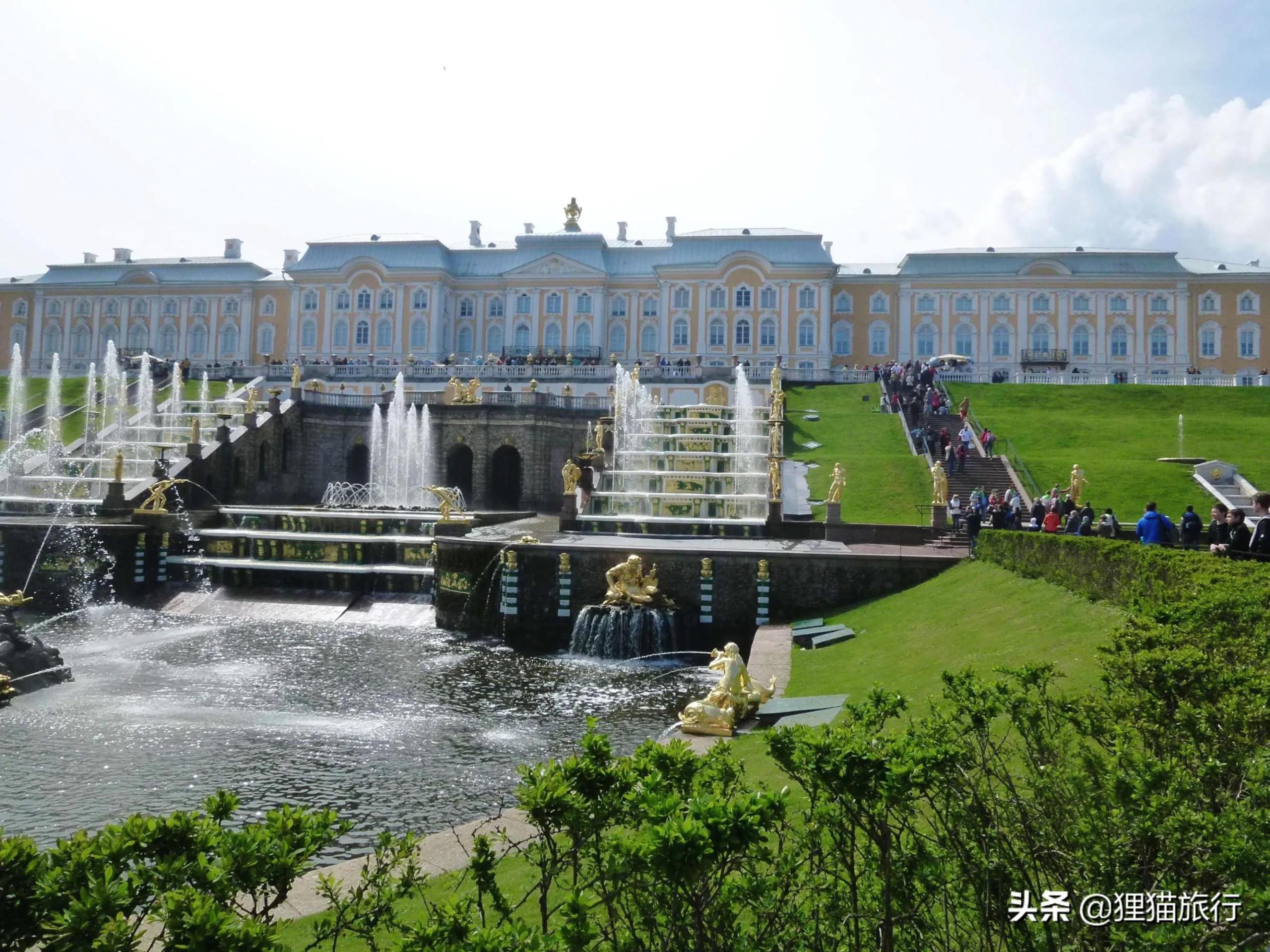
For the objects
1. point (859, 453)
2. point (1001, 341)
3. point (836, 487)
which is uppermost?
point (1001, 341)

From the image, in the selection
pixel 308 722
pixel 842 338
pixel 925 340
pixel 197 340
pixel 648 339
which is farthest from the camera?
pixel 197 340

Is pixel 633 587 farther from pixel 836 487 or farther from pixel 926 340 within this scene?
pixel 926 340

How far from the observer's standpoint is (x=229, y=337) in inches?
2869

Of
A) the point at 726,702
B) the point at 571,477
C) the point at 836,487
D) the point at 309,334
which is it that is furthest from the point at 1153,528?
the point at 309,334

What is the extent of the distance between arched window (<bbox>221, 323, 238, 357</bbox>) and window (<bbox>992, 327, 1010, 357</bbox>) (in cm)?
5701

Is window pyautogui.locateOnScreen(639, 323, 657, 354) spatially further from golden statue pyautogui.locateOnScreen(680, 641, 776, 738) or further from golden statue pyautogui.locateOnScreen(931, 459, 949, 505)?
golden statue pyautogui.locateOnScreen(680, 641, 776, 738)

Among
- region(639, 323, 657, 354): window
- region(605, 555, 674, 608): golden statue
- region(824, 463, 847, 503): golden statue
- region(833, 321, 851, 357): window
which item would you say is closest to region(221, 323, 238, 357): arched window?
region(639, 323, 657, 354): window

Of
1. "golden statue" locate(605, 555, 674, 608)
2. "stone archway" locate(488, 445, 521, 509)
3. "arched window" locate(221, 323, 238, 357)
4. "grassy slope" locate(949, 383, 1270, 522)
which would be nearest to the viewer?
"golden statue" locate(605, 555, 674, 608)

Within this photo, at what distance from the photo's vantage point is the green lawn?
28.4 meters

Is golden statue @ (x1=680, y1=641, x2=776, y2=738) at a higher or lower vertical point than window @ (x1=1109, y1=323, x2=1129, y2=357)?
lower

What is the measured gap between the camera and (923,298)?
66.3 meters

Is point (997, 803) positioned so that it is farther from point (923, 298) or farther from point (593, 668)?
point (923, 298)

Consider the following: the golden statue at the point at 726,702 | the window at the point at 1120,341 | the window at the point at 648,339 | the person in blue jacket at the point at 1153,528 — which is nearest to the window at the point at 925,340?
the window at the point at 1120,341

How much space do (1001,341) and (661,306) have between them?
24.1 metres
